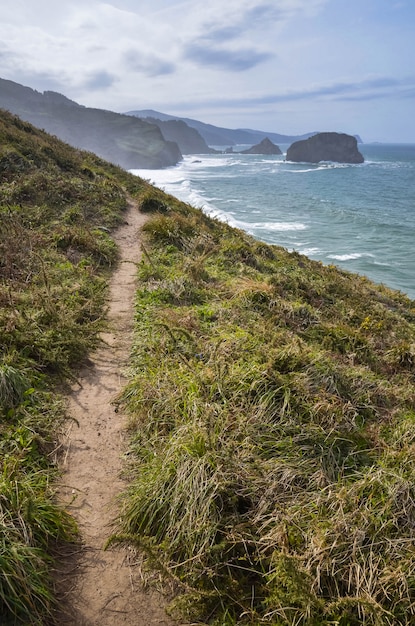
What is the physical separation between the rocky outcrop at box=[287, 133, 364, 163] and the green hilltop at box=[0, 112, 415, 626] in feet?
511

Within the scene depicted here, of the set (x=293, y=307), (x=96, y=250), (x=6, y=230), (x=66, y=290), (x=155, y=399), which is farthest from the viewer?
(x=96, y=250)

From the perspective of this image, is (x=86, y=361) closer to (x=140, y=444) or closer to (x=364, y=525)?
(x=140, y=444)

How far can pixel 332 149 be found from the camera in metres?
147

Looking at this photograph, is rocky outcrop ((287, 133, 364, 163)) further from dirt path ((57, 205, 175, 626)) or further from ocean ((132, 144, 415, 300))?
dirt path ((57, 205, 175, 626))

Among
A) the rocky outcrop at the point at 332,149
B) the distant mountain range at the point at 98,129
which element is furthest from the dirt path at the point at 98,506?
the rocky outcrop at the point at 332,149

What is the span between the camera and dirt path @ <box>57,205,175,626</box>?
10.3 ft

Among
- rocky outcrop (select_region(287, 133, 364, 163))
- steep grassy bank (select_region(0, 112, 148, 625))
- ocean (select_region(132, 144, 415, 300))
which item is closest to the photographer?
steep grassy bank (select_region(0, 112, 148, 625))

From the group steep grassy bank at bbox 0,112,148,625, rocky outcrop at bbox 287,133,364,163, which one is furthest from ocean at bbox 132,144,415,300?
rocky outcrop at bbox 287,133,364,163

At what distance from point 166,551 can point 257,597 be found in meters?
0.83

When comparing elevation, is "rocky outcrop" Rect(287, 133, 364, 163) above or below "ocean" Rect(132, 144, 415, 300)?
above

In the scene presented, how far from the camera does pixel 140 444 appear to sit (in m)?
4.75

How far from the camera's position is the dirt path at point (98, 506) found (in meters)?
3.14

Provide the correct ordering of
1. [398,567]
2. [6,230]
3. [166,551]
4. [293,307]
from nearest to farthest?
1. [398,567]
2. [166,551]
3. [293,307]
4. [6,230]

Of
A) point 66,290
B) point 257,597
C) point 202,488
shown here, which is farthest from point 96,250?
point 257,597
